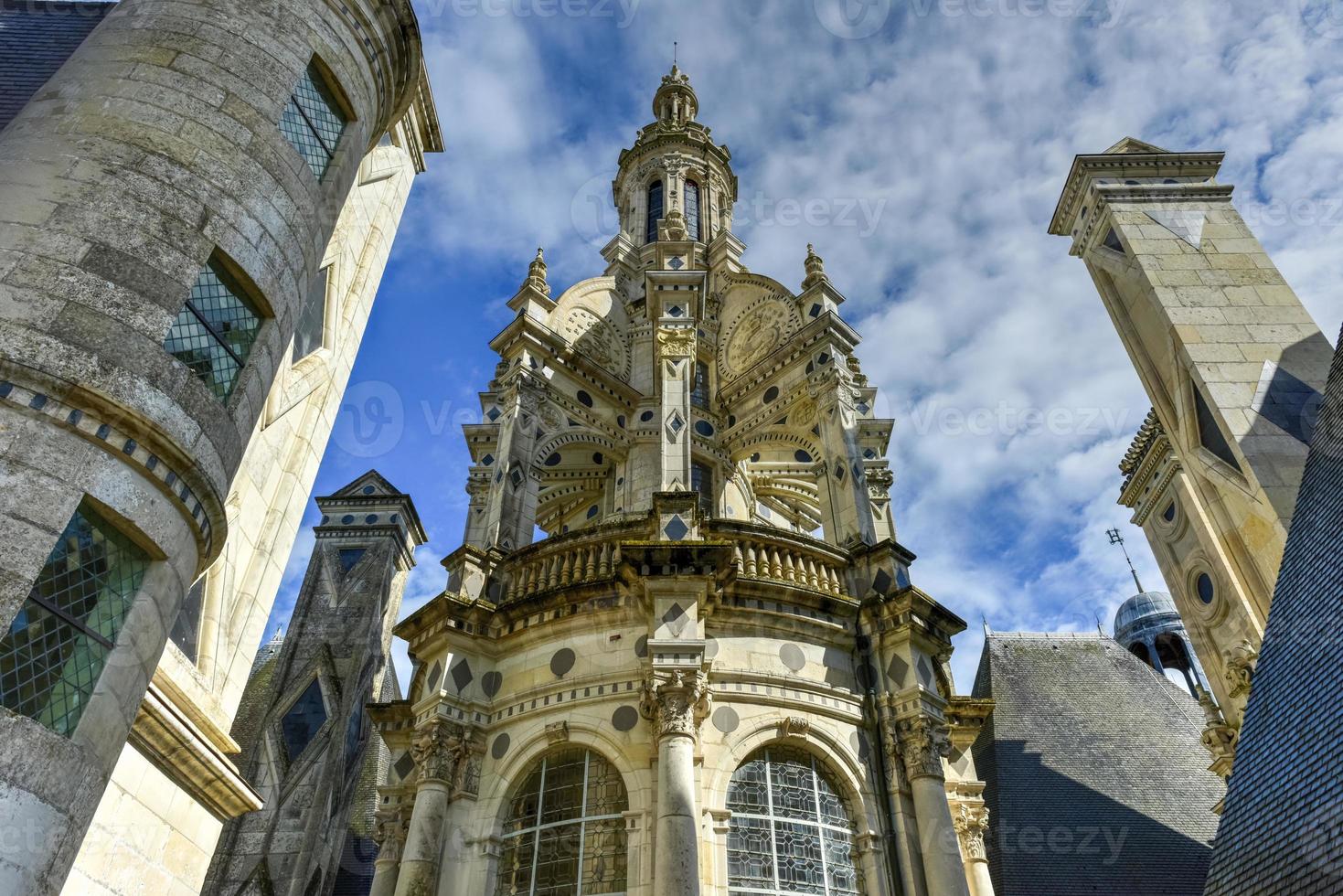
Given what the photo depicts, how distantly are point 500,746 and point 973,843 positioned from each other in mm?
7700

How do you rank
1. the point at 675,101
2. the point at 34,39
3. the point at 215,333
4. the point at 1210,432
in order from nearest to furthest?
the point at 215,333 < the point at 34,39 < the point at 1210,432 < the point at 675,101

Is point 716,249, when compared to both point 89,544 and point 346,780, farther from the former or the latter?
point 89,544

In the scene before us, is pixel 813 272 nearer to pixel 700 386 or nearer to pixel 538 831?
pixel 700 386

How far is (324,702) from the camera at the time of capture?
21.6 metres

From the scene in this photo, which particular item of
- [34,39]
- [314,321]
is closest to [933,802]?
[314,321]

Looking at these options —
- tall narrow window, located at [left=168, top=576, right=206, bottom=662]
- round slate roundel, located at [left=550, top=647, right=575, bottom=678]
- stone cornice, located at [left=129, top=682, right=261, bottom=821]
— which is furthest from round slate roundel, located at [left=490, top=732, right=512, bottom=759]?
tall narrow window, located at [left=168, top=576, right=206, bottom=662]

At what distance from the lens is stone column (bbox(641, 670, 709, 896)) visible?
9.36 metres

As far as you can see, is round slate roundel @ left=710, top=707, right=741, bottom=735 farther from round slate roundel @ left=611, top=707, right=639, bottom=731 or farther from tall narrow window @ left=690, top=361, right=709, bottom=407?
tall narrow window @ left=690, top=361, right=709, bottom=407

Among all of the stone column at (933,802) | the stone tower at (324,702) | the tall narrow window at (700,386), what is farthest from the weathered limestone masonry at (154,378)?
the stone tower at (324,702)

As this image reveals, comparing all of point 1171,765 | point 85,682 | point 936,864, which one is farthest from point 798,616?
point 1171,765

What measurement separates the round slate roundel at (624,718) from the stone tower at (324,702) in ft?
39.6

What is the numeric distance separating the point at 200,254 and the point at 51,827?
174 inches

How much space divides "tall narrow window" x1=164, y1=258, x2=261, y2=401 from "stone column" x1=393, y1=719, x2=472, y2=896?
6.85 m

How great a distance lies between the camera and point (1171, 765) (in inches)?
981
